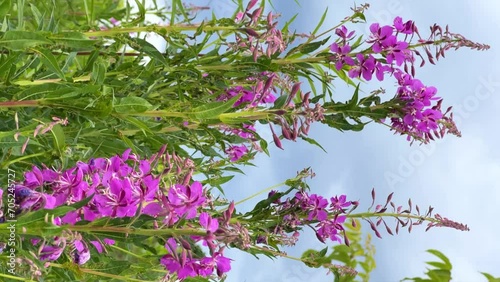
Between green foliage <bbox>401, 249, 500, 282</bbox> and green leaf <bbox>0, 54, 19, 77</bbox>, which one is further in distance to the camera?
green foliage <bbox>401, 249, 500, 282</bbox>

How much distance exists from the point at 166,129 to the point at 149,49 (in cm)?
34

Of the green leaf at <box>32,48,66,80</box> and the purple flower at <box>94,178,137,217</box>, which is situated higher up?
the green leaf at <box>32,48,66,80</box>

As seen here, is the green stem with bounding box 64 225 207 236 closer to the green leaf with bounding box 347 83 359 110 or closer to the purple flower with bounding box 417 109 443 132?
the green leaf with bounding box 347 83 359 110

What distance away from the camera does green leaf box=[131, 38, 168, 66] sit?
2.67 meters

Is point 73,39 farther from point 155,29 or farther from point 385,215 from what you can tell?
point 385,215

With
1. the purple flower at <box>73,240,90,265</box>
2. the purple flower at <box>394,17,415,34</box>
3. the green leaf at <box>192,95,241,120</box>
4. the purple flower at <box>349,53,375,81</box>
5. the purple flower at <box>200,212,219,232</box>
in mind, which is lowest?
the purple flower at <box>73,240,90,265</box>

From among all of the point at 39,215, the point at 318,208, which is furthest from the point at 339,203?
the point at 39,215

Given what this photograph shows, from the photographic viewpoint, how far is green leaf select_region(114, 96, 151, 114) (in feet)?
6.98

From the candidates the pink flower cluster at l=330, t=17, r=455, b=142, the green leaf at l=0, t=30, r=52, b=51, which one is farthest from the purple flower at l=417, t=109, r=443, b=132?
the green leaf at l=0, t=30, r=52, b=51

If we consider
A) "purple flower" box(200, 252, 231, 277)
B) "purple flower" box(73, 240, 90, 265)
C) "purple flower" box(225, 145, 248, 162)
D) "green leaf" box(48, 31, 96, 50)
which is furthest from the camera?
"purple flower" box(225, 145, 248, 162)

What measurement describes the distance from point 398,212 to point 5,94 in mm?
1496

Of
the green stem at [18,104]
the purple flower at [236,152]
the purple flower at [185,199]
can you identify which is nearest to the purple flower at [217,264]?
the purple flower at [185,199]

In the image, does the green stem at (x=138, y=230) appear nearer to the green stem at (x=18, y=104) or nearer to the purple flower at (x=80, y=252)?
the purple flower at (x=80, y=252)

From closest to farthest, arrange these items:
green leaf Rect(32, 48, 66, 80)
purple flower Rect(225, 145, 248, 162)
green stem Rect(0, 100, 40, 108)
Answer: green stem Rect(0, 100, 40, 108) → green leaf Rect(32, 48, 66, 80) → purple flower Rect(225, 145, 248, 162)
